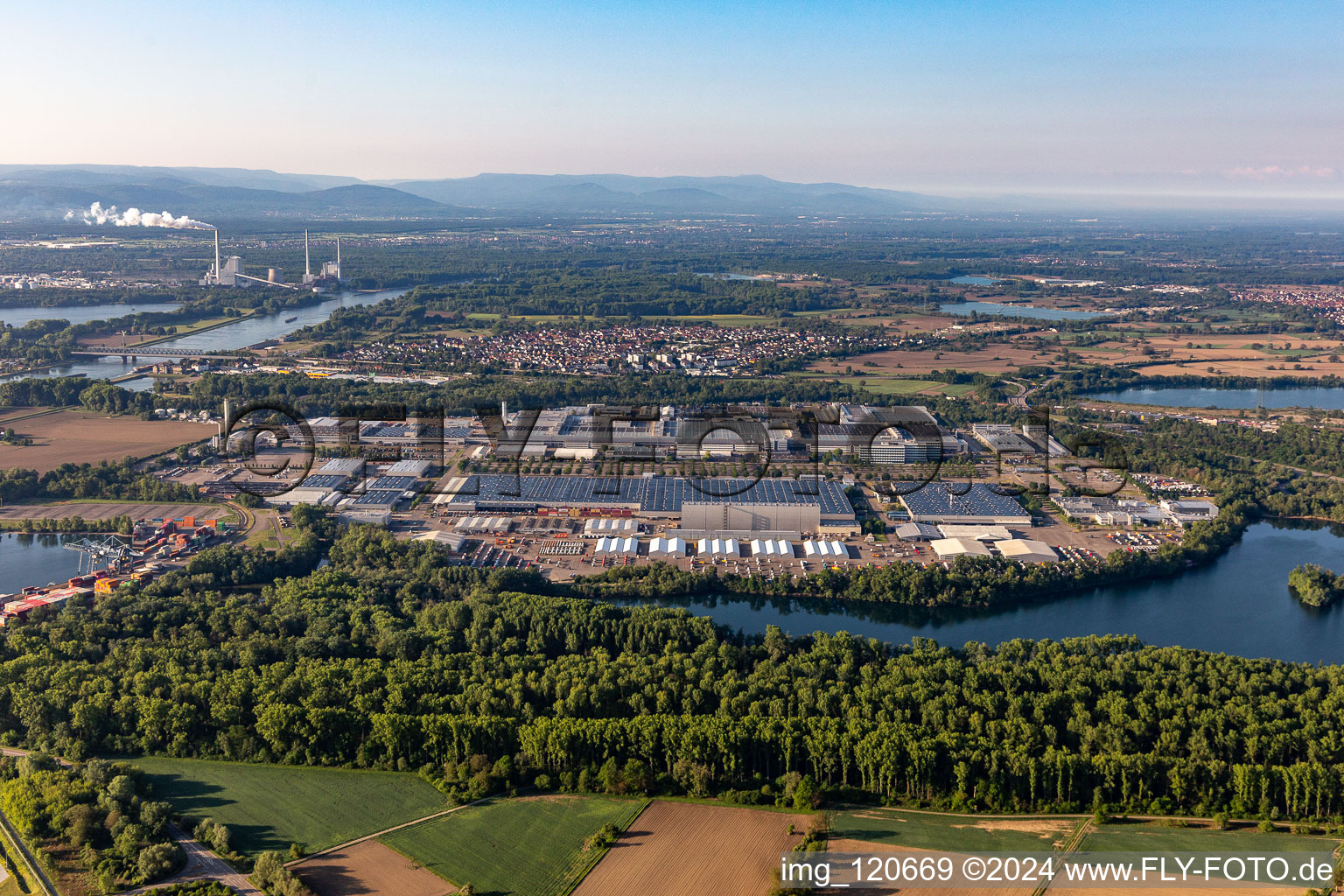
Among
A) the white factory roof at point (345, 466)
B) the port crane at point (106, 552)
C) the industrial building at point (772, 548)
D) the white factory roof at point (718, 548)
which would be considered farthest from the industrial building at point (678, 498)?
the port crane at point (106, 552)

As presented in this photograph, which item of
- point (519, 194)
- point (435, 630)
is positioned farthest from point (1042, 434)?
point (519, 194)

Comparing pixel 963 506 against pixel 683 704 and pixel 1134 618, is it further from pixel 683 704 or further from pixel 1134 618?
pixel 683 704

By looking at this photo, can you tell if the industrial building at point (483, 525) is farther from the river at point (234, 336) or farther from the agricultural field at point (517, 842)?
the river at point (234, 336)

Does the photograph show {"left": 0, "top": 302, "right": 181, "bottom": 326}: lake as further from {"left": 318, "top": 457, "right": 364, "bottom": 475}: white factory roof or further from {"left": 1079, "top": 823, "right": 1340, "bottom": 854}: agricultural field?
{"left": 1079, "top": 823, "right": 1340, "bottom": 854}: agricultural field

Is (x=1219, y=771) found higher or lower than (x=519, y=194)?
lower

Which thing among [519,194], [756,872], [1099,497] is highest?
[519,194]

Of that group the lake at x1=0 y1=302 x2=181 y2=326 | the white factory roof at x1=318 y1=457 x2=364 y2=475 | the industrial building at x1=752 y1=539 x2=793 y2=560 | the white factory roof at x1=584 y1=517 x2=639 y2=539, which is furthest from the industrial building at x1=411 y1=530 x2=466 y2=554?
the lake at x1=0 y1=302 x2=181 y2=326

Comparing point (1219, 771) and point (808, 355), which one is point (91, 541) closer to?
point (1219, 771)

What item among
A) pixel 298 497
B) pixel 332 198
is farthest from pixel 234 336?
pixel 332 198
